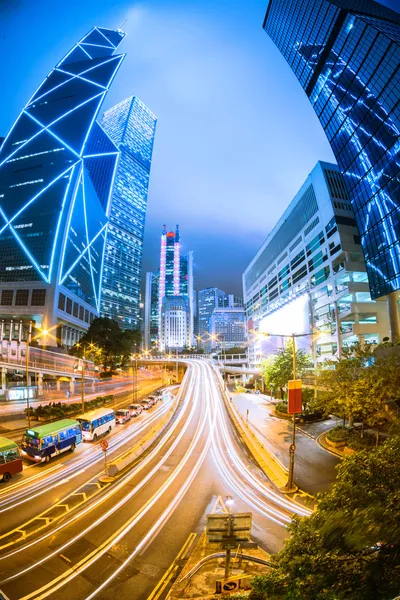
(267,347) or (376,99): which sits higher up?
(376,99)

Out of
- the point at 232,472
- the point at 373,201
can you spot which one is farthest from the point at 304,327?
the point at 232,472

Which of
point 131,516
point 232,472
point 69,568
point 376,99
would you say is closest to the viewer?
point 69,568

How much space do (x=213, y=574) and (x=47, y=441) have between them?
61.8ft

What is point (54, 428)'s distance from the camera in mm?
24391

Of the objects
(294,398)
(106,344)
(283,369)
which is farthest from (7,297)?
(294,398)

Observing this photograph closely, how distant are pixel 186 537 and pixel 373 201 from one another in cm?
6069

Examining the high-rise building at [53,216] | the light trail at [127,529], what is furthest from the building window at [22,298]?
the light trail at [127,529]

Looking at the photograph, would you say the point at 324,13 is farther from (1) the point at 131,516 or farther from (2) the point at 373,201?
(1) the point at 131,516

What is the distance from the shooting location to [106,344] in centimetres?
7919

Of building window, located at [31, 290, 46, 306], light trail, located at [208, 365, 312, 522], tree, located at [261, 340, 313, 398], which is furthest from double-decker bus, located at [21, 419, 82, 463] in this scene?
building window, located at [31, 290, 46, 306]

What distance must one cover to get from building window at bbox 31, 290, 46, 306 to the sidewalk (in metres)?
83.4

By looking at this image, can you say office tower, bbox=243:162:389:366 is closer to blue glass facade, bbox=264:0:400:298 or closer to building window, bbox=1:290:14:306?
blue glass facade, bbox=264:0:400:298

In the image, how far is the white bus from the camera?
29406 millimetres

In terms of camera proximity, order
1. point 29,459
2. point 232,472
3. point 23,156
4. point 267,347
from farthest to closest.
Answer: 1. point 23,156
2. point 267,347
3. point 29,459
4. point 232,472
